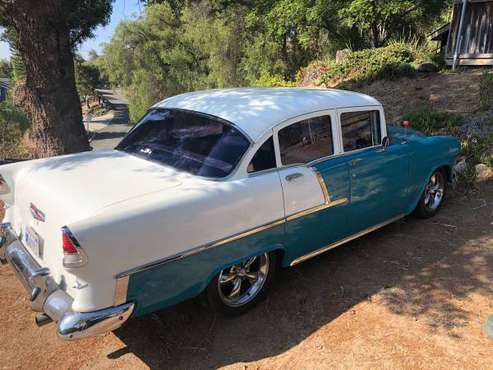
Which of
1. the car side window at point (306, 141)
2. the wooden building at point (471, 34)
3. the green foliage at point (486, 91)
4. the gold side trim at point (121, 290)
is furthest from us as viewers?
the wooden building at point (471, 34)

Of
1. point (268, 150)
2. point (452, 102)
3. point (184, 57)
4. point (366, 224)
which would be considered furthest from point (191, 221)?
point (184, 57)

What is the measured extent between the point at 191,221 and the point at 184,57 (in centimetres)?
3317

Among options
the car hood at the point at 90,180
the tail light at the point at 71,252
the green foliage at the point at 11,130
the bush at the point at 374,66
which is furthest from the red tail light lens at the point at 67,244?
the green foliage at the point at 11,130

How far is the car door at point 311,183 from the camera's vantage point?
3645 mm

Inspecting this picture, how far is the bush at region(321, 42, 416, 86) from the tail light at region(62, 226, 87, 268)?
10.4 meters

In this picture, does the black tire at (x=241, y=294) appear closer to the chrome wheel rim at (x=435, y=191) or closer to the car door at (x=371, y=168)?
the car door at (x=371, y=168)

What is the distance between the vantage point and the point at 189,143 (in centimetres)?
370

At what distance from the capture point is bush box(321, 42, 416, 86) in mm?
11422

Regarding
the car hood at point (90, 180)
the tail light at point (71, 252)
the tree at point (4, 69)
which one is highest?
the car hood at point (90, 180)

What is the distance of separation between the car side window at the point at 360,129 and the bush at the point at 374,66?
24.6ft

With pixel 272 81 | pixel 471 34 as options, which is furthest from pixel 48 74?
pixel 272 81

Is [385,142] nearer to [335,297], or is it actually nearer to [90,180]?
[335,297]

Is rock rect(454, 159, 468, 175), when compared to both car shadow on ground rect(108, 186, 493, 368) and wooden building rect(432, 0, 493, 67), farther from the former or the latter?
wooden building rect(432, 0, 493, 67)

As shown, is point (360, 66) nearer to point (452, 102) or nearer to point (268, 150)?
point (452, 102)
